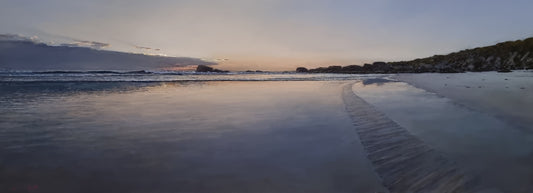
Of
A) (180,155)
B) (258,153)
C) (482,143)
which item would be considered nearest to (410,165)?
(482,143)

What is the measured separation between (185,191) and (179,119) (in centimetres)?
506

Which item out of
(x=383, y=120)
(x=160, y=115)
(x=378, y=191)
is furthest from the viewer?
(x=160, y=115)

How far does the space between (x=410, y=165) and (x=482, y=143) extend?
2056 millimetres

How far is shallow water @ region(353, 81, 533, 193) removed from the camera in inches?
136

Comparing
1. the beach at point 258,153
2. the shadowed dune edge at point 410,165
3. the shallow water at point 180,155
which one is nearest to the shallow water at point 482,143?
the beach at point 258,153

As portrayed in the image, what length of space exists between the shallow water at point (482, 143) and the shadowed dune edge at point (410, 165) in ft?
0.66

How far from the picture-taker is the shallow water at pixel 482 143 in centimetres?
345

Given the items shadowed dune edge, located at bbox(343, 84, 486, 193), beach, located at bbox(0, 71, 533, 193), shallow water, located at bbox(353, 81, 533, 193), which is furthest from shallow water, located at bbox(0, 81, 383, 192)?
shallow water, located at bbox(353, 81, 533, 193)

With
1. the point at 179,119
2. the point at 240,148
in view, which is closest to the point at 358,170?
the point at 240,148

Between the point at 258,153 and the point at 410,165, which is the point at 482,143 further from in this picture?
the point at 258,153

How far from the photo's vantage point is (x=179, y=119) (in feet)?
26.1

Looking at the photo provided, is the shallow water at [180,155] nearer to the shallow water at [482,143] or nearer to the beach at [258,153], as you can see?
the beach at [258,153]

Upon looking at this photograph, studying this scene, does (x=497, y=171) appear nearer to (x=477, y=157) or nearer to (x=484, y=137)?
(x=477, y=157)

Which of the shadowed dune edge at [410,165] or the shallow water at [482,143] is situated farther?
the shallow water at [482,143]
